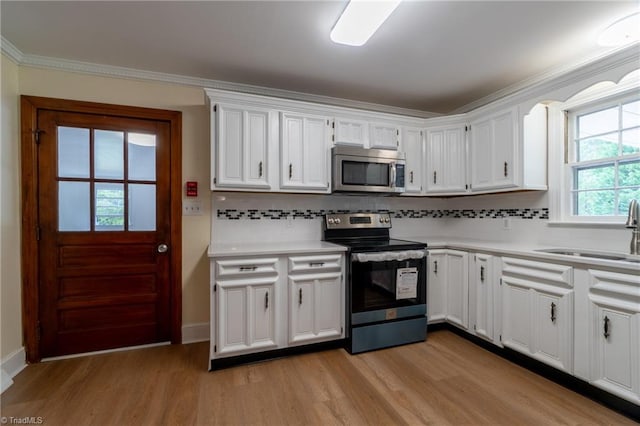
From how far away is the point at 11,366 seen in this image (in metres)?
2.14

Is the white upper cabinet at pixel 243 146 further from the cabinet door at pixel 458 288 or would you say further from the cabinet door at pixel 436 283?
the cabinet door at pixel 458 288

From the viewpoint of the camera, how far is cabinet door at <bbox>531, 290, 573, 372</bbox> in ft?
6.44

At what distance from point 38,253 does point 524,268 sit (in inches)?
149

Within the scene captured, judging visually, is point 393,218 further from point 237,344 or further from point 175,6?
point 175,6

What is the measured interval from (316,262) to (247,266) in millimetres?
554

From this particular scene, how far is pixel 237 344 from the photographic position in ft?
Answer: 7.35

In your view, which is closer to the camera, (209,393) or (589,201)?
(209,393)

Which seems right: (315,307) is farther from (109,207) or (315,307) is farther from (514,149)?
(514,149)

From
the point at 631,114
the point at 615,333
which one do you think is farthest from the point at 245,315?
the point at 631,114

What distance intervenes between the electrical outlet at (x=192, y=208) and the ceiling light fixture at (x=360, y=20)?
1787 millimetres

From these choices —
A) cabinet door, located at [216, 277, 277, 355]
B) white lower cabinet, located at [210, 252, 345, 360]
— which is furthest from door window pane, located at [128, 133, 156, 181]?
cabinet door, located at [216, 277, 277, 355]

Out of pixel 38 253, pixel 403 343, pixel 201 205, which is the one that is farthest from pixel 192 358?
pixel 403 343

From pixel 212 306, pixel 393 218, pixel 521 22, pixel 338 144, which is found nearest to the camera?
pixel 521 22

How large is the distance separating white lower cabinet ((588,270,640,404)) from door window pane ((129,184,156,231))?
3298mm
